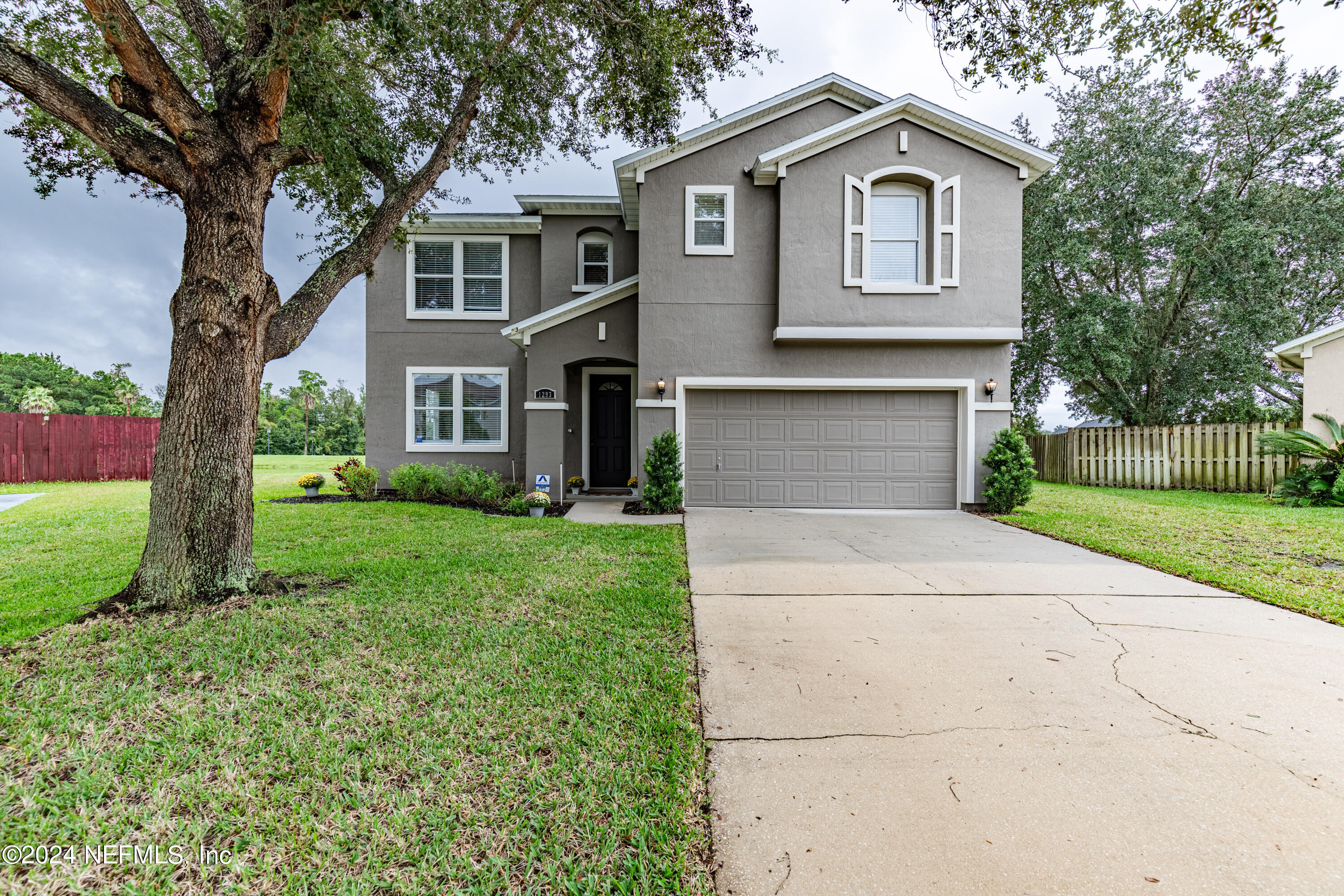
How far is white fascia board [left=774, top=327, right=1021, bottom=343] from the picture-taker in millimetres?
9031

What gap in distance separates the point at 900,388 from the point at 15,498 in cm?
1715

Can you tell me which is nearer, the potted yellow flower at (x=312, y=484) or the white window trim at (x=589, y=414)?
the potted yellow flower at (x=312, y=484)

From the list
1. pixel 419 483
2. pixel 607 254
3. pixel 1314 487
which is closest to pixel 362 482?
pixel 419 483

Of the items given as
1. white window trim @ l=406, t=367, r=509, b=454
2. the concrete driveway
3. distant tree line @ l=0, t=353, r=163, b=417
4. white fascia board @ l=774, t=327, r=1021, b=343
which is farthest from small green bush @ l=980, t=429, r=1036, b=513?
distant tree line @ l=0, t=353, r=163, b=417

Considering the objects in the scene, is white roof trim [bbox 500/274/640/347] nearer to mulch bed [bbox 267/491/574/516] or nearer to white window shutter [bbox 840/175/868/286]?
mulch bed [bbox 267/491/574/516]

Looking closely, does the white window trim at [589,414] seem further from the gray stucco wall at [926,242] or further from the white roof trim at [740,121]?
the gray stucco wall at [926,242]

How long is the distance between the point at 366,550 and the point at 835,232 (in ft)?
27.1

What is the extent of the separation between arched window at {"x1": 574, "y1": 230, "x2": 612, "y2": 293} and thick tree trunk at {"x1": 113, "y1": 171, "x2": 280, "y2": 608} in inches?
295

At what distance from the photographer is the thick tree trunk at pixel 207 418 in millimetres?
4156

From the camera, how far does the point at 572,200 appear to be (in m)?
11.1

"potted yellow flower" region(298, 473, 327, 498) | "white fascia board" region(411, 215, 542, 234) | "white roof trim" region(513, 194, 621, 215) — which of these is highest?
"white roof trim" region(513, 194, 621, 215)

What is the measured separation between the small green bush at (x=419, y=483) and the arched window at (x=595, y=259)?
4883 mm

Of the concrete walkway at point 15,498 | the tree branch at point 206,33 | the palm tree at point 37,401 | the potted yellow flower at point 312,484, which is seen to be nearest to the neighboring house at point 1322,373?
the tree branch at point 206,33

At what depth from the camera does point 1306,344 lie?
35.4 feet
